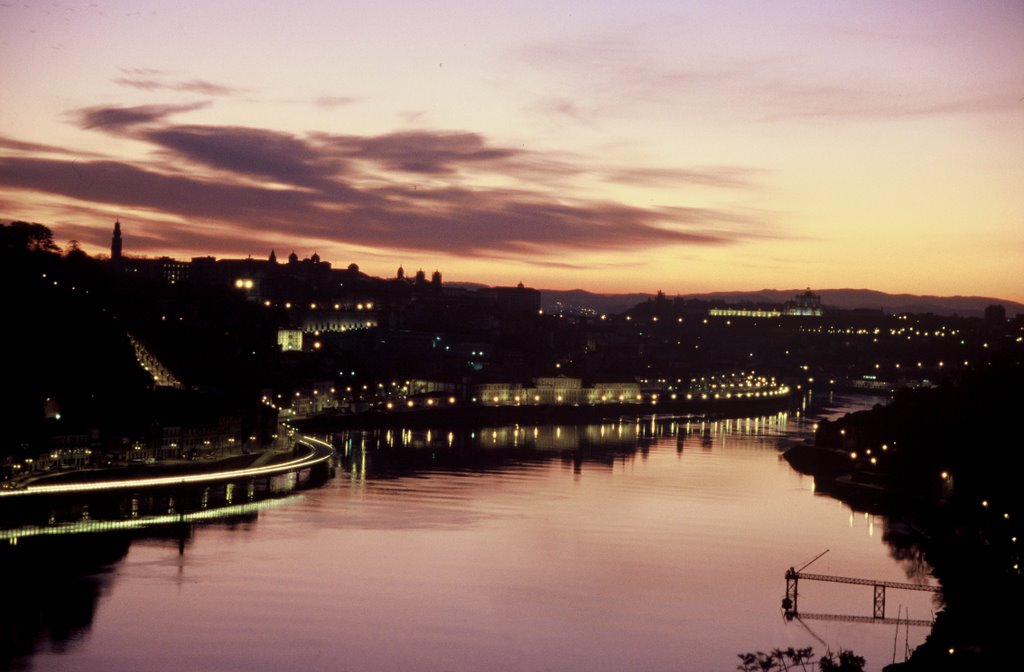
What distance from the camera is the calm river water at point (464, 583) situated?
1137 centimetres

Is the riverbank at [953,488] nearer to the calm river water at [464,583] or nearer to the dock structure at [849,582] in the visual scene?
the dock structure at [849,582]

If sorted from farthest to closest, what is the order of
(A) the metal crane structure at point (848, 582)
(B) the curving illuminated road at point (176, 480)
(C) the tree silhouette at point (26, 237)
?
(C) the tree silhouette at point (26, 237) → (B) the curving illuminated road at point (176, 480) → (A) the metal crane structure at point (848, 582)

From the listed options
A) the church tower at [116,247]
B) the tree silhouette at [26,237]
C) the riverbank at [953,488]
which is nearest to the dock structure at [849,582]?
the riverbank at [953,488]

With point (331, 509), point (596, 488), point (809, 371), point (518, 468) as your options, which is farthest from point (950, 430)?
point (809, 371)

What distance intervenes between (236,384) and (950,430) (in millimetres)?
16108

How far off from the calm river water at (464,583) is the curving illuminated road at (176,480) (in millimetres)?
1241

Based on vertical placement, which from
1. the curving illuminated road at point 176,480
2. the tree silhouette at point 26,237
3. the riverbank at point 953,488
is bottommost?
the curving illuminated road at point 176,480

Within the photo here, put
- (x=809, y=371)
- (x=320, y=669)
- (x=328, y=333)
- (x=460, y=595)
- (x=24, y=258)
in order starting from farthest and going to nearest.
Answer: (x=809, y=371)
(x=328, y=333)
(x=24, y=258)
(x=460, y=595)
(x=320, y=669)

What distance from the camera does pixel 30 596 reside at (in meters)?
12.6

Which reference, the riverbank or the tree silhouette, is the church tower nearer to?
the tree silhouette

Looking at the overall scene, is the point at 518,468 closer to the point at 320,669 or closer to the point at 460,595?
the point at 460,595

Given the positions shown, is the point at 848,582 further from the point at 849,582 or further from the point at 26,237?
the point at 26,237

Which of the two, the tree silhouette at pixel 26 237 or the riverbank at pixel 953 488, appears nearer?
the riverbank at pixel 953 488

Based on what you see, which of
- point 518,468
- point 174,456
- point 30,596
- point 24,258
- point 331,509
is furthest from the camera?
point 24,258
